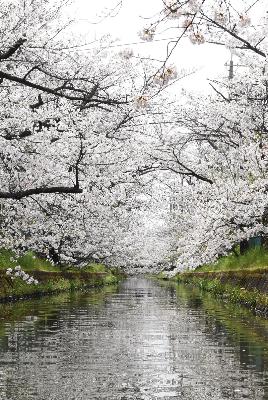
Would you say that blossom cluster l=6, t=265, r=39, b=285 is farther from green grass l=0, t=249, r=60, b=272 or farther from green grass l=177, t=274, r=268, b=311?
green grass l=177, t=274, r=268, b=311

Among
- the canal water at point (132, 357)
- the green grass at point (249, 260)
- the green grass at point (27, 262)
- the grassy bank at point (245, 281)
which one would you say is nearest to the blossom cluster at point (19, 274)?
the green grass at point (27, 262)

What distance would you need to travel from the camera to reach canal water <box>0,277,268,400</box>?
367 inches

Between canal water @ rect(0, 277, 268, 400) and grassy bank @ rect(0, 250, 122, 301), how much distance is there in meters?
6.45

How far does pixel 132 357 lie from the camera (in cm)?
1252

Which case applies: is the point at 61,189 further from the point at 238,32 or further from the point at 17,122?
the point at 238,32

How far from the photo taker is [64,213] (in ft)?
101

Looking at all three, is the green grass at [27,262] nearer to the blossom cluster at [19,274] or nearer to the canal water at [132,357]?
the blossom cluster at [19,274]

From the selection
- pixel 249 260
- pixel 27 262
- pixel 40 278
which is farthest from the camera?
pixel 40 278

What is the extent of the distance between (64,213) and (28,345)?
55.3ft

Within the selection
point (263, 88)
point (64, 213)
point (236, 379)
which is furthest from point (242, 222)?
point (236, 379)

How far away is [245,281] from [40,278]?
11163 mm

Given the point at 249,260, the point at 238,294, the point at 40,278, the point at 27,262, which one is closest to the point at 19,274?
the point at 27,262

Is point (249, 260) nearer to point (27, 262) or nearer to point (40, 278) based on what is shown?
point (40, 278)

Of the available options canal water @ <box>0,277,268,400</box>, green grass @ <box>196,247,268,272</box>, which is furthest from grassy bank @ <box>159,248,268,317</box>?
canal water @ <box>0,277,268,400</box>
